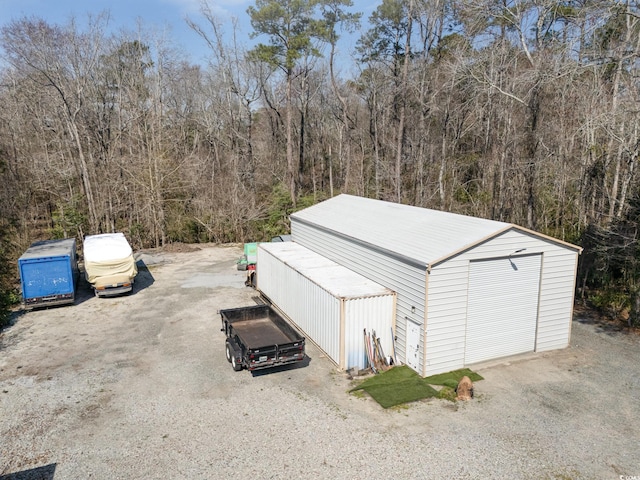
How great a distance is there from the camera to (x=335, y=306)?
39.2 ft

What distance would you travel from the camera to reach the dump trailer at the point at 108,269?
17922mm

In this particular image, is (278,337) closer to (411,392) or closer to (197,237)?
(411,392)

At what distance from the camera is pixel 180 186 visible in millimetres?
29828

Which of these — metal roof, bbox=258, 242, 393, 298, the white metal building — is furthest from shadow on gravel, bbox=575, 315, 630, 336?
metal roof, bbox=258, 242, 393, 298

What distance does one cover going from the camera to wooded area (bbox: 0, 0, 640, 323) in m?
20.0

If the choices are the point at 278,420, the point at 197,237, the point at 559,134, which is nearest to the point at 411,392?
the point at 278,420

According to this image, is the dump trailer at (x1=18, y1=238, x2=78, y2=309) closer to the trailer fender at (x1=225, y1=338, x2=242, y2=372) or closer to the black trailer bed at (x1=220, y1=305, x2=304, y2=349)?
the black trailer bed at (x1=220, y1=305, x2=304, y2=349)

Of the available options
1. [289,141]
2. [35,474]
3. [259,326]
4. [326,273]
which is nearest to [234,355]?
[259,326]

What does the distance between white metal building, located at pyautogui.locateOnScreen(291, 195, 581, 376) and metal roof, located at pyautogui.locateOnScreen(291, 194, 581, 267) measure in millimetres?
36

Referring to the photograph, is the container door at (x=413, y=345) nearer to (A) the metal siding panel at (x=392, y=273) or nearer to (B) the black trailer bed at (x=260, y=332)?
(A) the metal siding panel at (x=392, y=273)

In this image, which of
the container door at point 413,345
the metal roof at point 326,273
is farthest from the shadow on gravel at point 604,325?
the metal roof at point 326,273

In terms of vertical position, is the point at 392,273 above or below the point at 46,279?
above

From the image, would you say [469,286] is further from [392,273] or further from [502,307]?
[392,273]

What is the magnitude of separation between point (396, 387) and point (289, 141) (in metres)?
24.7
